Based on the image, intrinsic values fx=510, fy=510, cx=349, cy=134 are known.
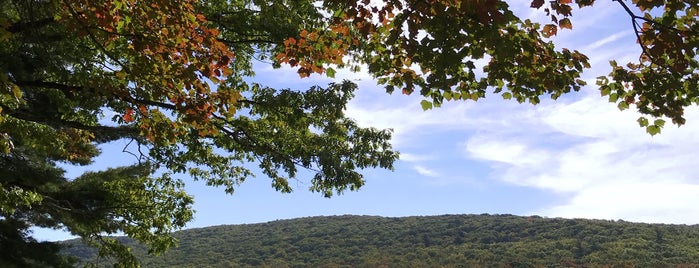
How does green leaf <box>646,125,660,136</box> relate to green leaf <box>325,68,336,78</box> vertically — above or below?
below

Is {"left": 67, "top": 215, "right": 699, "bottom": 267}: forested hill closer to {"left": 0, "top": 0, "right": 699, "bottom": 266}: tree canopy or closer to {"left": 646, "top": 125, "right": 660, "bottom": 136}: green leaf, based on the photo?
{"left": 0, "top": 0, "right": 699, "bottom": 266}: tree canopy

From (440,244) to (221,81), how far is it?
80.5 metres

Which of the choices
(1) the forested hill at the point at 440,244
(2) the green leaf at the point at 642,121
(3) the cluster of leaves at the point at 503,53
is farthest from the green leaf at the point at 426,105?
(1) the forested hill at the point at 440,244

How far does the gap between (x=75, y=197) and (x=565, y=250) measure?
69549 mm

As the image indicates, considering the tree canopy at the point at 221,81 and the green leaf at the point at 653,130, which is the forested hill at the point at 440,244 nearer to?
the tree canopy at the point at 221,81

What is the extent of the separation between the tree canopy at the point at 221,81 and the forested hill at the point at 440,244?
2016 inches

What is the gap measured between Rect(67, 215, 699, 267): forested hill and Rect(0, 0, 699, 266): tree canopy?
51203 millimetres

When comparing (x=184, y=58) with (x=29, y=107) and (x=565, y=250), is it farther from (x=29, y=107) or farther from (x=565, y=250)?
(x=565, y=250)

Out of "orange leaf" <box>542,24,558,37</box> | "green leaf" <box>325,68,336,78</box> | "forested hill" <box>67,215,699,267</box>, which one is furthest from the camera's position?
"forested hill" <box>67,215,699,267</box>

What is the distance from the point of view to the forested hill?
6844 cm

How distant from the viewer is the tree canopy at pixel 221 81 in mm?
5236

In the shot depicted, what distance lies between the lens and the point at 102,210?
52.1 ft

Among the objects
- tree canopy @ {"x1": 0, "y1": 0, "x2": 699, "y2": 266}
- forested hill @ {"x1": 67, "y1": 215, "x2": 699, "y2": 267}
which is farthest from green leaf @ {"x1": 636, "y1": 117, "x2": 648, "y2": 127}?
forested hill @ {"x1": 67, "y1": 215, "x2": 699, "y2": 267}

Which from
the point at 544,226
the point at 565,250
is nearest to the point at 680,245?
the point at 565,250
